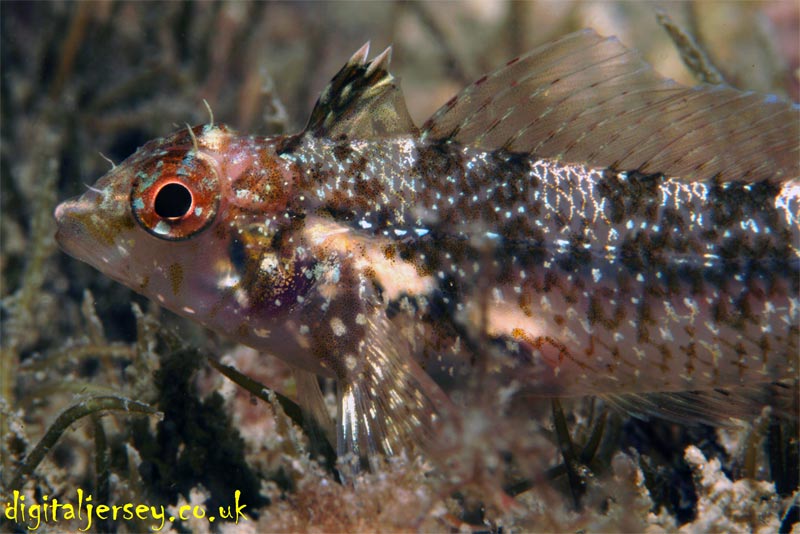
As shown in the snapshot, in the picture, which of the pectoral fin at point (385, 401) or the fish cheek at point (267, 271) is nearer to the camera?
the pectoral fin at point (385, 401)

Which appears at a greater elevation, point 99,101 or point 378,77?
point 99,101

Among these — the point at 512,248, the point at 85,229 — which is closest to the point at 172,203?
the point at 85,229

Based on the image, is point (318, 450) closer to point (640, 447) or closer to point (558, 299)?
point (558, 299)

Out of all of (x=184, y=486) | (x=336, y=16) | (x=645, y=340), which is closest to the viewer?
(x=645, y=340)

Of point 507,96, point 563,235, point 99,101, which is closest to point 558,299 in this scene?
point 563,235

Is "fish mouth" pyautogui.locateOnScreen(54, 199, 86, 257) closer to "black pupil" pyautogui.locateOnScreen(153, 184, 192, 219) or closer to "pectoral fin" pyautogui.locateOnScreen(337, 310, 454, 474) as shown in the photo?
"black pupil" pyautogui.locateOnScreen(153, 184, 192, 219)

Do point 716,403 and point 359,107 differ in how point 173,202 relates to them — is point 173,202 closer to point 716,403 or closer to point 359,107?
point 359,107

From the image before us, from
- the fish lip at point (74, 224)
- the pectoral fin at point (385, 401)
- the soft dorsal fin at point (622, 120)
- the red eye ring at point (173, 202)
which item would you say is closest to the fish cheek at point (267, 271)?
the red eye ring at point (173, 202)

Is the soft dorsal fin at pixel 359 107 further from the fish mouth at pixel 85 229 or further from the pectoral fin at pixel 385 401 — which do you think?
the fish mouth at pixel 85 229
